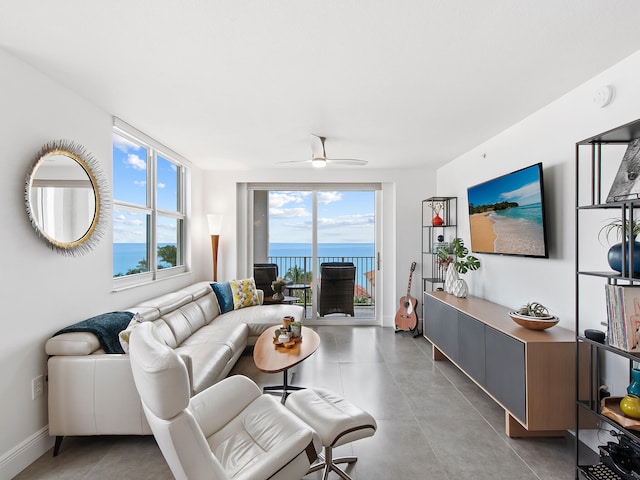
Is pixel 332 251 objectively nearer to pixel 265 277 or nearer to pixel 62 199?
pixel 265 277

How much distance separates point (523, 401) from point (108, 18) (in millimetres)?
3280

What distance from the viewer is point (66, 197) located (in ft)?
7.72

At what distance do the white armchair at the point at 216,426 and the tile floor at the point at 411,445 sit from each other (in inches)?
20.2

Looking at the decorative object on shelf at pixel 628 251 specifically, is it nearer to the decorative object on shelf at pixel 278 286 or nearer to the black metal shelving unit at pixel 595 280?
the black metal shelving unit at pixel 595 280

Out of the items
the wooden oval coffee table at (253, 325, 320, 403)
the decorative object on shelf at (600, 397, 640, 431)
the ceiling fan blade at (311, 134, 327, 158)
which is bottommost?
the wooden oval coffee table at (253, 325, 320, 403)

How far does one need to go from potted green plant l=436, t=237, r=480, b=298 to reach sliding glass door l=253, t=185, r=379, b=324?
1.39 meters

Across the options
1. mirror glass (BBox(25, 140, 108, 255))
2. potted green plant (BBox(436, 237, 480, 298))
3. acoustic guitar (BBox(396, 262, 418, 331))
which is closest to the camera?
mirror glass (BBox(25, 140, 108, 255))

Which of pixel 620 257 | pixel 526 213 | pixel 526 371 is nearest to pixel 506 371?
pixel 526 371

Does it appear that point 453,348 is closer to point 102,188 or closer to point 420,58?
point 420,58

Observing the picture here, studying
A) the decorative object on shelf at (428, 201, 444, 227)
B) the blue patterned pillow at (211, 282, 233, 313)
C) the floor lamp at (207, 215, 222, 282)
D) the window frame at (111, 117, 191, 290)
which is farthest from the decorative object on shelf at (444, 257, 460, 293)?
the window frame at (111, 117, 191, 290)

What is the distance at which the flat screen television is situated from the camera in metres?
2.59

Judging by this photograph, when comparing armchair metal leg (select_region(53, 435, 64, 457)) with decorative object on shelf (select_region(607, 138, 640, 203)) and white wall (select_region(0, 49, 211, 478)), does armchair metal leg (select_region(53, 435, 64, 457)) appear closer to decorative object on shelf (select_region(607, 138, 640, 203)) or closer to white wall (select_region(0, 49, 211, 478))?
white wall (select_region(0, 49, 211, 478))

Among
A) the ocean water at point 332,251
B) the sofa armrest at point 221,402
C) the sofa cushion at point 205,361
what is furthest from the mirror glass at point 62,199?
the ocean water at point 332,251

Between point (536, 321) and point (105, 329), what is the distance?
3046 millimetres
